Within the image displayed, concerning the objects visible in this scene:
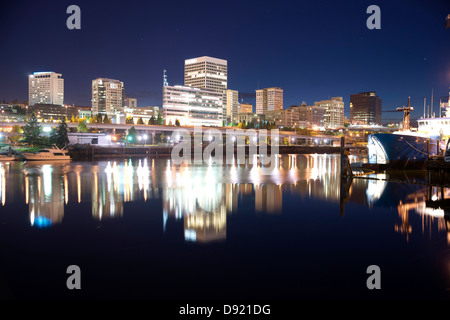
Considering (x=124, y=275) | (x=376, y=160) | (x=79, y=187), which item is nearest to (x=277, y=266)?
(x=124, y=275)

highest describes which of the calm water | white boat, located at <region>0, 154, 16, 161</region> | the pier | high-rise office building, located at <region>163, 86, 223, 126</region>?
high-rise office building, located at <region>163, 86, 223, 126</region>

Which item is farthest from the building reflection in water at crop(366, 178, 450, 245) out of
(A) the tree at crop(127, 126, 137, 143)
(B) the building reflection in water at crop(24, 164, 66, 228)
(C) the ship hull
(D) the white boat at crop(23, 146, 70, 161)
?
(A) the tree at crop(127, 126, 137, 143)

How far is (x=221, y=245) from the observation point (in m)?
11.4

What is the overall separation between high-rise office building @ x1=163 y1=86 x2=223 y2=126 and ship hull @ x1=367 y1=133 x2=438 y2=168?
12285cm

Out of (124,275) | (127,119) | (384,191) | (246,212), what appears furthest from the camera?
(127,119)

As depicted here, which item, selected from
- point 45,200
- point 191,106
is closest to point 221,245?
point 45,200

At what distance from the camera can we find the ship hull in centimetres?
A: 3509

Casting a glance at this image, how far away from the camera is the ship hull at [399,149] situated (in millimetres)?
35094

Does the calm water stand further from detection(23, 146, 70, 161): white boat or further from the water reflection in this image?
detection(23, 146, 70, 161): white boat

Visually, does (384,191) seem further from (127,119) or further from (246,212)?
(127,119)

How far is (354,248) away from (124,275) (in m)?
7.25

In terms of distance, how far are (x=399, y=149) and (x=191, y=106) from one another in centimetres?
13667

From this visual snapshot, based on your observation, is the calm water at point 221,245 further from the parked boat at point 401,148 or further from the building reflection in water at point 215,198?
the parked boat at point 401,148
